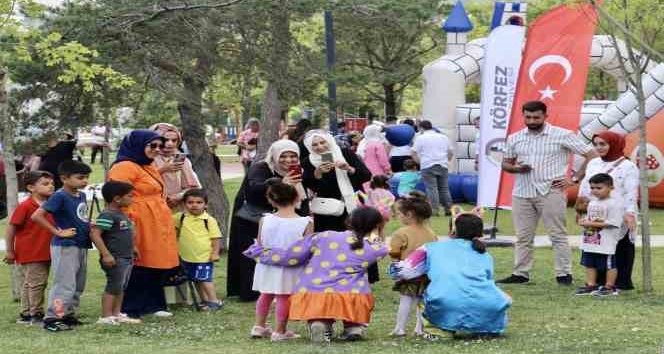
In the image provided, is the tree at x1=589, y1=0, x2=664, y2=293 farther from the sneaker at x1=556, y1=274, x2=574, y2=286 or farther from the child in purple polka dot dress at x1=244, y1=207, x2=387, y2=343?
the child in purple polka dot dress at x1=244, y1=207, x2=387, y2=343

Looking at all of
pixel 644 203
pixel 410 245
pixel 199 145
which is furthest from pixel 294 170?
pixel 199 145

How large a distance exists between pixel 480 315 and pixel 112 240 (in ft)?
9.21

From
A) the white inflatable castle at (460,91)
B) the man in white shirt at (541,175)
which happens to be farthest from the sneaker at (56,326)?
the white inflatable castle at (460,91)

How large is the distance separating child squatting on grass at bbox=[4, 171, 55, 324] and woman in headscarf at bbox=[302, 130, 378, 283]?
6.91 feet

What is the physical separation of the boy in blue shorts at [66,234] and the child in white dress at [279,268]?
4.72 feet

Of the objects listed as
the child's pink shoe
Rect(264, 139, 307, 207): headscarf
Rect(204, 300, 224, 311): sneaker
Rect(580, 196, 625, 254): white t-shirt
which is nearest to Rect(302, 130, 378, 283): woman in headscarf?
Rect(264, 139, 307, 207): headscarf

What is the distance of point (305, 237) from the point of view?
8547 mm

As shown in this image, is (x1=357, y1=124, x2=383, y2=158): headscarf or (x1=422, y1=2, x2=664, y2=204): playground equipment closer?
(x1=357, y1=124, x2=383, y2=158): headscarf

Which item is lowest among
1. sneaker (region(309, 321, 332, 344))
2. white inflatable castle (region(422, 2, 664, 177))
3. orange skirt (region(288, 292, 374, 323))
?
sneaker (region(309, 321, 332, 344))

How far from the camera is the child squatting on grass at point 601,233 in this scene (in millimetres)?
10695

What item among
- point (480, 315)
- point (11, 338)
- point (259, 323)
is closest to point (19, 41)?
point (11, 338)

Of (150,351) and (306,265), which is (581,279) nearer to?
(306,265)

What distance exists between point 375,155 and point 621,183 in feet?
31.4

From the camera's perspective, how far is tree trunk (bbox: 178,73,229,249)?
12953 mm
